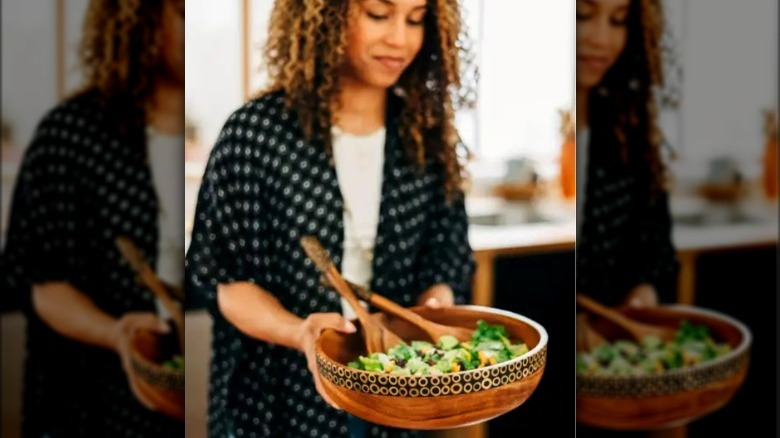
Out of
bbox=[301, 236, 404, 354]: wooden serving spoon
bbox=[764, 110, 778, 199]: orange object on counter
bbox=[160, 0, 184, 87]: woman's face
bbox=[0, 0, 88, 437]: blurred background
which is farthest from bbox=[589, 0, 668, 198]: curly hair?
bbox=[0, 0, 88, 437]: blurred background

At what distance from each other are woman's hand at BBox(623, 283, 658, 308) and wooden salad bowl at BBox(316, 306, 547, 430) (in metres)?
0.25

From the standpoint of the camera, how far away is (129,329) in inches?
62.7

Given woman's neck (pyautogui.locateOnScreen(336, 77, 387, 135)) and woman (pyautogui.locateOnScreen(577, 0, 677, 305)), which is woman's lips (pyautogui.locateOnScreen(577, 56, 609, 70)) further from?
woman's neck (pyautogui.locateOnScreen(336, 77, 387, 135))

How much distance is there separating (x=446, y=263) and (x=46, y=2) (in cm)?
90

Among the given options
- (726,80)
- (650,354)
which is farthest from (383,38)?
(650,354)

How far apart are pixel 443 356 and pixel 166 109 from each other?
0.70 meters

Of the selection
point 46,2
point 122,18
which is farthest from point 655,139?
point 46,2

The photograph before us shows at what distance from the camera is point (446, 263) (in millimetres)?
1573

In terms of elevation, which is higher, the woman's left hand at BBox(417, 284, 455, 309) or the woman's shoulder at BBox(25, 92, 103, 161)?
the woman's shoulder at BBox(25, 92, 103, 161)

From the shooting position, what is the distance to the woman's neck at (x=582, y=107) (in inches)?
64.5

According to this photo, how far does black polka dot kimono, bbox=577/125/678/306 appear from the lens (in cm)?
166

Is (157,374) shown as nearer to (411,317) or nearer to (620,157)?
(411,317)

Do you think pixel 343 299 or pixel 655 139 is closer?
pixel 343 299

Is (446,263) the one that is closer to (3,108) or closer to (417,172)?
(417,172)
